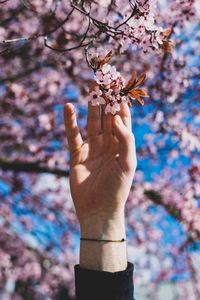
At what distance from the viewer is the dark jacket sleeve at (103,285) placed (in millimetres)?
2244

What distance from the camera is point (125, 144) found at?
94.3 inches

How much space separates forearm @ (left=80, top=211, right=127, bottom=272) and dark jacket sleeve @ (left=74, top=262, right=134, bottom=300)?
44 mm

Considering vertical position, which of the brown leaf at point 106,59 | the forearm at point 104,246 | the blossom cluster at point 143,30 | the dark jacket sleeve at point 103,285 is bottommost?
the dark jacket sleeve at point 103,285

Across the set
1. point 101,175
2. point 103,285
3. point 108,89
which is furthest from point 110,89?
point 103,285

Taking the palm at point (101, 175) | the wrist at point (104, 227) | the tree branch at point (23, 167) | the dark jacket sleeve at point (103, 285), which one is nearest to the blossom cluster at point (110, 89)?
the palm at point (101, 175)

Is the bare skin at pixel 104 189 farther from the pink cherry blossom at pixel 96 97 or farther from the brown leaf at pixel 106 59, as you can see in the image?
the brown leaf at pixel 106 59

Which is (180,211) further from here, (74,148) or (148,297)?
(148,297)

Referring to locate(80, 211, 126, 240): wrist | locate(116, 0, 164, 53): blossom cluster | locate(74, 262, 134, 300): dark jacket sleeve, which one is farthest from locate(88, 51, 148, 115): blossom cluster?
locate(74, 262, 134, 300): dark jacket sleeve

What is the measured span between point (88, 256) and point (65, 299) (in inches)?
514

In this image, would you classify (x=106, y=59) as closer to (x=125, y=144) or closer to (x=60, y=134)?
(x=125, y=144)

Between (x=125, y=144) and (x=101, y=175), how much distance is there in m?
0.20

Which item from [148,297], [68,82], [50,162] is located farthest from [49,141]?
[148,297]

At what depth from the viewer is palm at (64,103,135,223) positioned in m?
2.42

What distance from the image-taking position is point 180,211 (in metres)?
8.10
